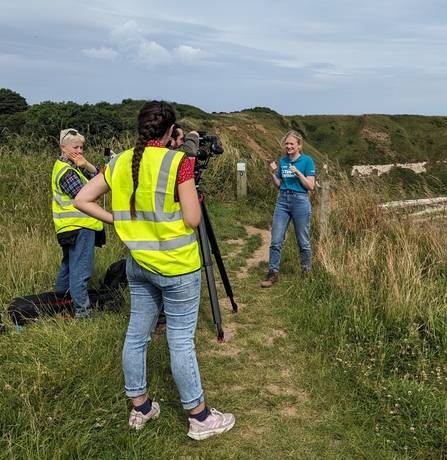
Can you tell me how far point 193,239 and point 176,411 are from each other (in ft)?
3.82

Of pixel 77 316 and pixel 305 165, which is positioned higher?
pixel 305 165

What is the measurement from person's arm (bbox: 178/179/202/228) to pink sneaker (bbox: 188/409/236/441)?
115cm

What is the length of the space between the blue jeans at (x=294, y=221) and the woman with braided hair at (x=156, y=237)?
8.98ft

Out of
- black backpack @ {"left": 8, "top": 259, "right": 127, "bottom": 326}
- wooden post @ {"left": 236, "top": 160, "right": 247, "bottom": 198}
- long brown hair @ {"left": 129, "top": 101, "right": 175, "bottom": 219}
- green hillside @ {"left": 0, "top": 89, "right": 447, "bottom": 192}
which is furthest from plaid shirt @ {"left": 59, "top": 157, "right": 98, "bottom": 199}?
wooden post @ {"left": 236, "top": 160, "right": 247, "bottom": 198}

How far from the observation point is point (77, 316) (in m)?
3.53

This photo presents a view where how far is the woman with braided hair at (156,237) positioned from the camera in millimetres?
2031

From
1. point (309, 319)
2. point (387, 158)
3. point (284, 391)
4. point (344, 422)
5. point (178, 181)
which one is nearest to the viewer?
point (178, 181)

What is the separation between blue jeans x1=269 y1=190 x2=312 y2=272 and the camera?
15.6 ft

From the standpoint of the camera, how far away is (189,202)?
2.05 meters

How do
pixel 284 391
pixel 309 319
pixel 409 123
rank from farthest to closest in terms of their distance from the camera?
pixel 409 123 → pixel 309 319 → pixel 284 391

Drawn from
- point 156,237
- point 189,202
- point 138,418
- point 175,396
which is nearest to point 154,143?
point 189,202

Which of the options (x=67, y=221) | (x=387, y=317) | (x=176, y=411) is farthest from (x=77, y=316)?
(x=387, y=317)

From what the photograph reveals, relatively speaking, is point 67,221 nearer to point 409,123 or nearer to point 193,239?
point 193,239

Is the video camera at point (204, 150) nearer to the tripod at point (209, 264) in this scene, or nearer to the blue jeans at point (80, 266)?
the tripod at point (209, 264)
